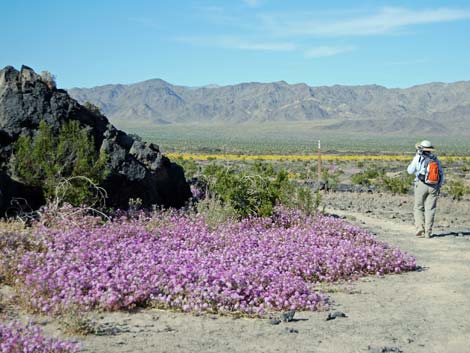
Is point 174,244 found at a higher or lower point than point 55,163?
lower

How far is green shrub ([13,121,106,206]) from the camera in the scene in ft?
38.5

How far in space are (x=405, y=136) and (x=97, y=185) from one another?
6659 inches

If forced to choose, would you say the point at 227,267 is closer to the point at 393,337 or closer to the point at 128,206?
the point at 393,337

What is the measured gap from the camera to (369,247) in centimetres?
1057

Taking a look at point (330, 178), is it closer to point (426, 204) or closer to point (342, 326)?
Result: point (426, 204)

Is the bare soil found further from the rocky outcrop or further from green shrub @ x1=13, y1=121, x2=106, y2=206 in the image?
the rocky outcrop

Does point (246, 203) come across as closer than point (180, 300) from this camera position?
No

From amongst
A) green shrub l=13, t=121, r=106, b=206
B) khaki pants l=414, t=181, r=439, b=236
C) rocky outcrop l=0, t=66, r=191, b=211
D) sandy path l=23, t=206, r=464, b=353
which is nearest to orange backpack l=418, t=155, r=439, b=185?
khaki pants l=414, t=181, r=439, b=236

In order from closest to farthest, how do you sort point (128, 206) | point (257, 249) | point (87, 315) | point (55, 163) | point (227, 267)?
point (87, 315), point (227, 267), point (257, 249), point (55, 163), point (128, 206)

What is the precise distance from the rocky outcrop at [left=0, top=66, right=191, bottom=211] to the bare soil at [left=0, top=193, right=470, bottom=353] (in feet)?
18.6

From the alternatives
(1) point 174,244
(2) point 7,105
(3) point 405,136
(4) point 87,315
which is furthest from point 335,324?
(3) point 405,136

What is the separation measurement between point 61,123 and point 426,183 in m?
7.79

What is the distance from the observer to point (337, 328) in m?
6.99

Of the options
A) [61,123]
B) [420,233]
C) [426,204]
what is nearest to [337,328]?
[426,204]
